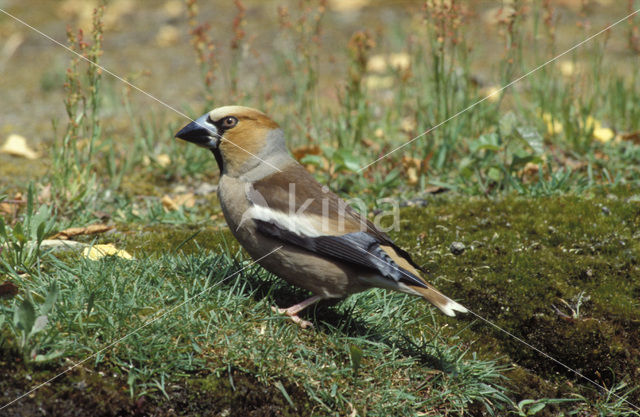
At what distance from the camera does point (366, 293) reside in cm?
414

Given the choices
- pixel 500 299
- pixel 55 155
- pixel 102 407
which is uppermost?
pixel 55 155

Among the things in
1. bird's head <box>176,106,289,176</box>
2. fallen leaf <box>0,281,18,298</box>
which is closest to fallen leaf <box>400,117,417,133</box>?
bird's head <box>176,106,289,176</box>

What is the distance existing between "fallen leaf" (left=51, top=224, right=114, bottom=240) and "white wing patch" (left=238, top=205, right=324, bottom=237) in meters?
1.76

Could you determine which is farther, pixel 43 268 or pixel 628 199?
pixel 628 199

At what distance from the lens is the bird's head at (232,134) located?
4.14 meters

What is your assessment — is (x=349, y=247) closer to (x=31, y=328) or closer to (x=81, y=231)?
(x=31, y=328)

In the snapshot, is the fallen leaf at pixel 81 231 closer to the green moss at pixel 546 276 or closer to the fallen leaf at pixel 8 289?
the fallen leaf at pixel 8 289

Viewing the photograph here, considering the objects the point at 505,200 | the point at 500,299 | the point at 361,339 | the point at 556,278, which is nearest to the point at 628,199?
the point at 505,200

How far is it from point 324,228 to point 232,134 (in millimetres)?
983

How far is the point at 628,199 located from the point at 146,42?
357 inches

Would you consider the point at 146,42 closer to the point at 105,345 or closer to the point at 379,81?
the point at 379,81

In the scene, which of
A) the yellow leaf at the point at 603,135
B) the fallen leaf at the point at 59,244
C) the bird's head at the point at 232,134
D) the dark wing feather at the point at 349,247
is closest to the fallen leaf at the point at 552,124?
the yellow leaf at the point at 603,135

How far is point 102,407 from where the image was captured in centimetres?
292

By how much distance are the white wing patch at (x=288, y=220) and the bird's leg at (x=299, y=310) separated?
Result: 1.25 feet
